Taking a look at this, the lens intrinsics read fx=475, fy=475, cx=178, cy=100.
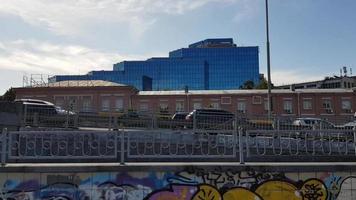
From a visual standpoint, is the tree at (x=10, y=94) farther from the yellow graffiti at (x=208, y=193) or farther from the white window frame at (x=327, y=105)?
the yellow graffiti at (x=208, y=193)

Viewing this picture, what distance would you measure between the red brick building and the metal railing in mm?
56556

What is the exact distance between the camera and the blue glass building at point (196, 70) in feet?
349

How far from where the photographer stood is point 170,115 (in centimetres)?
2588

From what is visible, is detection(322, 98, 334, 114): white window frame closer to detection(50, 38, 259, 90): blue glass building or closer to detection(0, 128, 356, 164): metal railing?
detection(50, 38, 259, 90): blue glass building

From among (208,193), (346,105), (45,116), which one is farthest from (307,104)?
(208,193)

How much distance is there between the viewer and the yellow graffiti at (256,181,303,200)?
31.5ft

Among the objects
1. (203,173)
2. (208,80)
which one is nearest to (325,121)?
(203,173)

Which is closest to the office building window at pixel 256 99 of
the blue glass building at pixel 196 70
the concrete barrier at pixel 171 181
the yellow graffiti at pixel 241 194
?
the blue glass building at pixel 196 70

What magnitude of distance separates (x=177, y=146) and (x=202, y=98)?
2373 inches

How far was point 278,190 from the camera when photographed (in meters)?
9.61

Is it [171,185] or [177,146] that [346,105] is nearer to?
[177,146]

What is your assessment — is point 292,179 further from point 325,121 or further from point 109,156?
point 325,121

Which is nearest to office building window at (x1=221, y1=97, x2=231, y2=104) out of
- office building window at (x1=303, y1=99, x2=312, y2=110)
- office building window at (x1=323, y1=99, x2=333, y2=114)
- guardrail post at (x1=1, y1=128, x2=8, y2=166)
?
office building window at (x1=303, y1=99, x2=312, y2=110)

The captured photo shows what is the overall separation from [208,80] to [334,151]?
321 ft
